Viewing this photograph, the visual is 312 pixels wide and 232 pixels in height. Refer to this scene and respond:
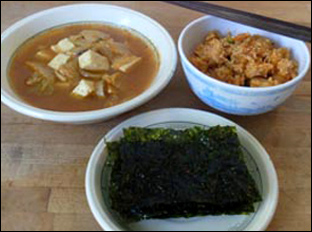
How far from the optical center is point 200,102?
1.01 m

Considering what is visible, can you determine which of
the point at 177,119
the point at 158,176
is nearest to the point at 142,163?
the point at 158,176

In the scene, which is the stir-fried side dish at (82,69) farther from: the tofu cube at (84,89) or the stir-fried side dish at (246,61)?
the stir-fried side dish at (246,61)

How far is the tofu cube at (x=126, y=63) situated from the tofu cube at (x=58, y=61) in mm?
126

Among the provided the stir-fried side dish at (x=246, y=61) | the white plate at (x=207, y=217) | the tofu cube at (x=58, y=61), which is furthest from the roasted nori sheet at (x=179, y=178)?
the tofu cube at (x=58, y=61)

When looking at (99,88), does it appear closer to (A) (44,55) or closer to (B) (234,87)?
(A) (44,55)

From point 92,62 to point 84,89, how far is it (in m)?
0.09

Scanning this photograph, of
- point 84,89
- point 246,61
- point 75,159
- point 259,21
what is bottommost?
point 75,159

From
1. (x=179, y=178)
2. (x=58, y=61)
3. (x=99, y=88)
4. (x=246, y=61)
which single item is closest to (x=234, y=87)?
(x=246, y=61)

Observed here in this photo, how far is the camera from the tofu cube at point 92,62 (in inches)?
38.9

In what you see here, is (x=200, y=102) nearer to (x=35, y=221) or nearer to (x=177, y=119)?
(x=177, y=119)

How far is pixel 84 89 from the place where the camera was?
0.94 m

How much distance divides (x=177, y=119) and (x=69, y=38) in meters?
0.41

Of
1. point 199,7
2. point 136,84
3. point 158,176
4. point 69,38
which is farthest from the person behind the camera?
point 69,38

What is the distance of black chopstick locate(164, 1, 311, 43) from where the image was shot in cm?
77
